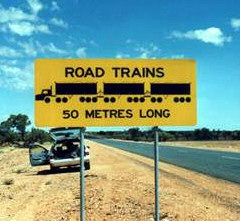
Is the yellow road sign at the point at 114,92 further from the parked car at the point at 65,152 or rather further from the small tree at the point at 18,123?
the small tree at the point at 18,123

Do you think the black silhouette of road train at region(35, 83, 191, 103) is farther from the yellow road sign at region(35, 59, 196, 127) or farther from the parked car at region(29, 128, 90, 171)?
the parked car at region(29, 128, 90, 171)

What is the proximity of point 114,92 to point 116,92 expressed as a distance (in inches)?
1.1

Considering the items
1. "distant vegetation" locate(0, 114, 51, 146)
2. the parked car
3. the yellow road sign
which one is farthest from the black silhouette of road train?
"distant vegetation" locate(0, 114, 51, 146)

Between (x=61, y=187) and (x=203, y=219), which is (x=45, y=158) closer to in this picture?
(x=61, y=187)

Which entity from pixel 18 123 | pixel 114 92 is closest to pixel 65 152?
pixel 114 92

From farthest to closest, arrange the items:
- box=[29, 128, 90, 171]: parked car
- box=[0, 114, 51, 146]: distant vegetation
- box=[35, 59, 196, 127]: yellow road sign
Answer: box=[0, 114, 51, 146]: distant vegetation
box=[29, 128, 90, 171]: parked car
box=[35, 59, 196, 127]: yellow road sign

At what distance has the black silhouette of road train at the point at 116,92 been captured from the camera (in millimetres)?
8570

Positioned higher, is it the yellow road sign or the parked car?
the yellow road sign

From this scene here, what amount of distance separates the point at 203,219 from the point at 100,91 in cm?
486

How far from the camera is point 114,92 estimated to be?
869 cm

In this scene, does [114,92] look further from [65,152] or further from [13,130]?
[13,130]

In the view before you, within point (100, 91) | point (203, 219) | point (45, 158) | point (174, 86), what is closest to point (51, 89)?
point (100, 91)

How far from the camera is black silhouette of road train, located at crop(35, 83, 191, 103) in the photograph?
8.57 meters

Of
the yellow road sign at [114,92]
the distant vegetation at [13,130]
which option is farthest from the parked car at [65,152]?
the distant vegetation at [13,130]
